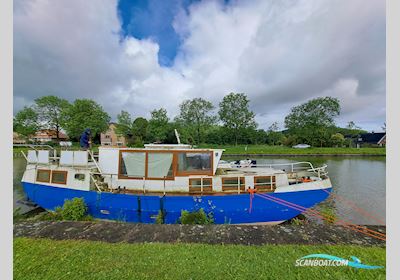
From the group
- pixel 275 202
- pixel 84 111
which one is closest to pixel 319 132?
pixel 275 202

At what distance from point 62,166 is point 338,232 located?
9.95 metres

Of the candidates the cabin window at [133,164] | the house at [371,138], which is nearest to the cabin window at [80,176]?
the cabin window at [133,164]

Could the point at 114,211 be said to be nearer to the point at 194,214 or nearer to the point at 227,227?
the point at 194,214

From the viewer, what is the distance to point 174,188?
6.70 m

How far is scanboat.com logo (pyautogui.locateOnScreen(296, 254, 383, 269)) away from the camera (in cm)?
265

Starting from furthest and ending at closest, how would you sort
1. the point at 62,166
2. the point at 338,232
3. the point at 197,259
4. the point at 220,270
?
the point at 62,166 < the point at 338,232 < the point at 197,259 < the point at 220,270

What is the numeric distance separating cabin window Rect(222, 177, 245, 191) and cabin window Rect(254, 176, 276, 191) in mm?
548

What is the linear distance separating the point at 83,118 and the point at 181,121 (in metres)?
26.0

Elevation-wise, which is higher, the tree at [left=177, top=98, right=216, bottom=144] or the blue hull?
the tree at [left=177, top=98, right=216, bottom=144]

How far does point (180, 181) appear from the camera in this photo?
671 cm

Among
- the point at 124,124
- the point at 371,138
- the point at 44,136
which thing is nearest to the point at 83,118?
the point at 124,124

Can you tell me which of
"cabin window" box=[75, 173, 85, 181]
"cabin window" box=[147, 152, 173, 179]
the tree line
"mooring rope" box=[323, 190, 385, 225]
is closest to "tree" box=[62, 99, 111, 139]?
the tree line

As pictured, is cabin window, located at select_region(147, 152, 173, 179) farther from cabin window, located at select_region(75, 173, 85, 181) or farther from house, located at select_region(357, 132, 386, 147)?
house, located at select_region(357, 132, 386, 147)

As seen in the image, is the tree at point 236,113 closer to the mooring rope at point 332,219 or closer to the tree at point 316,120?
the tree at point 316,120
